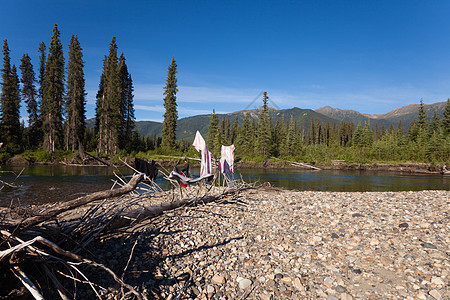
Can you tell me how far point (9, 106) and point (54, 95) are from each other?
20.3ft

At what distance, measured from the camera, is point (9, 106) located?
3788cm

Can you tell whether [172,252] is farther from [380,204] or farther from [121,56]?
[121,56]

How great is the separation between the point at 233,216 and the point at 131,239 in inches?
131

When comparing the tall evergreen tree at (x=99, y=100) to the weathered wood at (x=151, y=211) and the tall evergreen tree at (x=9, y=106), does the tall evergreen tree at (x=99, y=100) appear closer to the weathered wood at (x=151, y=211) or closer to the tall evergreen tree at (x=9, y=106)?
the tall evergreen tree at (x=9, y=106)

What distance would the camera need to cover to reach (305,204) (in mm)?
9188

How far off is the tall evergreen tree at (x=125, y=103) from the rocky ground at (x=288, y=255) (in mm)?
42462

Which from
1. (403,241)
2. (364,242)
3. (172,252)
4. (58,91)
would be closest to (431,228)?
(403,241)

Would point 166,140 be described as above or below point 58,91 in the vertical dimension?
below

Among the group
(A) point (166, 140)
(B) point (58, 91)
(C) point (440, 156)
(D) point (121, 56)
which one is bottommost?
(C) point (440, 156)

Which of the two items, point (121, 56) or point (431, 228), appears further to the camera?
point (121, 56)

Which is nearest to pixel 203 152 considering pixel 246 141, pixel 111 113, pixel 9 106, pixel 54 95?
pixel 111 113

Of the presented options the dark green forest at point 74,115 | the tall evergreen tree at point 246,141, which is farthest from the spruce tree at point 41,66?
the tall evergreen tree at point 246,141

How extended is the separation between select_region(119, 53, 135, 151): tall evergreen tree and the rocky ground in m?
42.5

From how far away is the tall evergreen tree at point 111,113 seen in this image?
42.6 meters
